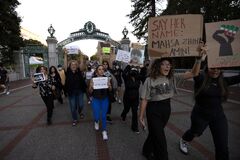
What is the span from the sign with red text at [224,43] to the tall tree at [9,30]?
2665cm

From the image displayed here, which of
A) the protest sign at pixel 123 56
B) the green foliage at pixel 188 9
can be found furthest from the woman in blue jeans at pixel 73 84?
the green foliage at pixel 188 9

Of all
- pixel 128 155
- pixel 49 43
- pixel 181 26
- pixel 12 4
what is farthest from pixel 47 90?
pixel 12 4

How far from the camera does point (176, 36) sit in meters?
3.94

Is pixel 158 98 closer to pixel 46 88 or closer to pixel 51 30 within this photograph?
pixel 46 88

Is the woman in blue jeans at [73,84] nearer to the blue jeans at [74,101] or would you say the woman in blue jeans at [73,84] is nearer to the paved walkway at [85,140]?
the blue jeans at [74,101]

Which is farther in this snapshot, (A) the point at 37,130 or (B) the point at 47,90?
(B) the point at 47,90

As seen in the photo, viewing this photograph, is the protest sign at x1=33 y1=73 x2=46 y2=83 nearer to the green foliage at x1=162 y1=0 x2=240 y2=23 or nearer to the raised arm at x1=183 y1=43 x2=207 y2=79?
the raised arm at x1=183 y1=43 x2=207 y2=79

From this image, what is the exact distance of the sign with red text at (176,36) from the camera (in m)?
3.77

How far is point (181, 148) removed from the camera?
4.31 metres

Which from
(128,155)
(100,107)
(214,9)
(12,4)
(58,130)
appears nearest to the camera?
(128,155)

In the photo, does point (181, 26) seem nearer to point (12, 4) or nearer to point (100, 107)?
point (100, 107)

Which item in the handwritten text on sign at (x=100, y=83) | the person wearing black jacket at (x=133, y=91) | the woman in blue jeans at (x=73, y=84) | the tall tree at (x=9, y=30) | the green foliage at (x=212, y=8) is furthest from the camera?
the tall tree at (x=9, y=30)

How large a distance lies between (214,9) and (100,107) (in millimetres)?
15982

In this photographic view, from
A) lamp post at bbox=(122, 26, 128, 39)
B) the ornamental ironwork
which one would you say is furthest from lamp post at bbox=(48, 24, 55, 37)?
lamp post at bbox=(122, 26, 128, 39)
